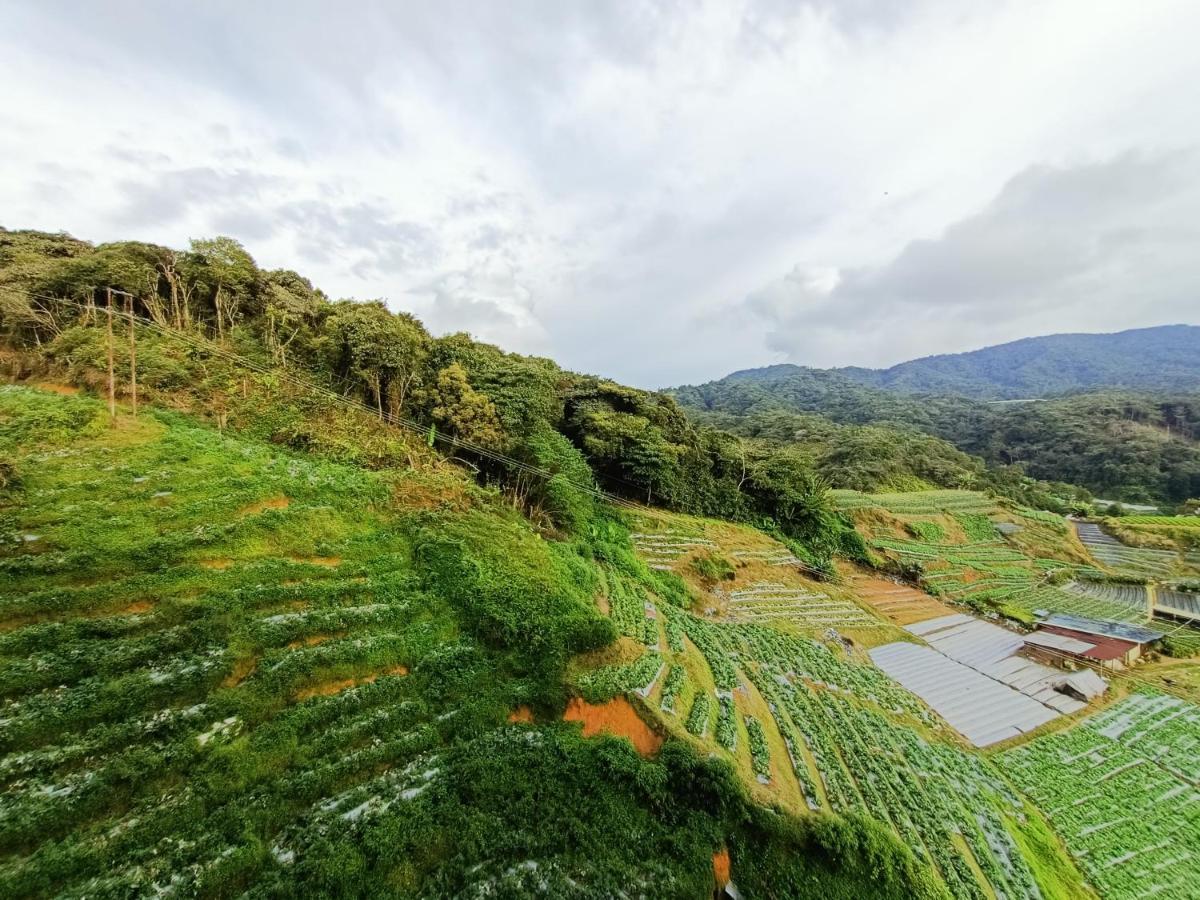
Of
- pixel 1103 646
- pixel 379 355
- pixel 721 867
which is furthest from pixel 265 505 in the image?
pixel 1103 646

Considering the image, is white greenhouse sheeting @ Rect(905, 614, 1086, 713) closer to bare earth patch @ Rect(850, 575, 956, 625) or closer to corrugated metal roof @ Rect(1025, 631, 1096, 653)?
corrugated metal roof @ Rect(1025, 631, 1096, 653)

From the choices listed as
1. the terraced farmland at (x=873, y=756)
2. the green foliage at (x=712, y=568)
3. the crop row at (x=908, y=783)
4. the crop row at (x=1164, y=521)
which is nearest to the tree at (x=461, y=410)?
the green foliage at (x=712, y=568)

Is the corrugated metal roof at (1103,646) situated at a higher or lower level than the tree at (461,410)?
lower

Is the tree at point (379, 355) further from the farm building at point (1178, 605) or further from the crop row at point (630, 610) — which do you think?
the farm building at point (1178, 605)

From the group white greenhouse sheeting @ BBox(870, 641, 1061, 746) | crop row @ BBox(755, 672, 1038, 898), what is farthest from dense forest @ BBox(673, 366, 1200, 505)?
crop row @ BBox(755, 672, 1038, 898)

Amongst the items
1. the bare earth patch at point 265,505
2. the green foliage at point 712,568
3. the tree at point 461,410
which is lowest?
the green foliage at point 712,568

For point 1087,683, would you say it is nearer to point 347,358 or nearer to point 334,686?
point 334,686

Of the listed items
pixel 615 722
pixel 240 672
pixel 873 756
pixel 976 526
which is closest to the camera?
pixel 240 672
